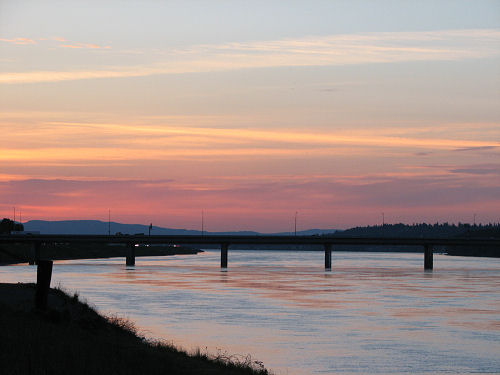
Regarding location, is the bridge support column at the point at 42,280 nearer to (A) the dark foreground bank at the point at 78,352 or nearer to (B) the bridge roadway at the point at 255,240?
(A) the dark foreground bank at the point at 78,352

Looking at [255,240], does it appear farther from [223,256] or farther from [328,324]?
[328,324]

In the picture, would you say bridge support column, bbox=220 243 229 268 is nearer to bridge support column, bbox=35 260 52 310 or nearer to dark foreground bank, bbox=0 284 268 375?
dark foreground bank, bbox=0 284 268 375

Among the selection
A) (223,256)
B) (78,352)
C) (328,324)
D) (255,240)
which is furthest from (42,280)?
(223,256)

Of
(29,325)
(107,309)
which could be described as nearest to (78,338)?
(29,325)

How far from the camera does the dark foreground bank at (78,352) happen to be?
2539 cm

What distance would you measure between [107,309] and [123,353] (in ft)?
119

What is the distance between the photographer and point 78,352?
28375mm

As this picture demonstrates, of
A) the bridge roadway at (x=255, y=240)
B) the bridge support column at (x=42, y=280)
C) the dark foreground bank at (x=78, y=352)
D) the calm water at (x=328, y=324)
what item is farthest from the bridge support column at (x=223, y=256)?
the bridge support column at (x=42, y=280)

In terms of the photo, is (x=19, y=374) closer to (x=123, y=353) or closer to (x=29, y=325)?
(x=123, y=353)

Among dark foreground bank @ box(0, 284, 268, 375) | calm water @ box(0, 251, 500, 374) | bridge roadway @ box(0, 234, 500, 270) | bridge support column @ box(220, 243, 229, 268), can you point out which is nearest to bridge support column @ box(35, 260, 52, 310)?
dark foreground bank @ box(0, 284, 268, 375)

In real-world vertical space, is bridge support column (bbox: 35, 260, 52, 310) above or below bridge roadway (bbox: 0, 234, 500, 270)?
below

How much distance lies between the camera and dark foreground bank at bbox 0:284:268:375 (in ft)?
83.3

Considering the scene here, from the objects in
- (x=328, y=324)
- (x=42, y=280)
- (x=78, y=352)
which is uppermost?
(x=42, y=280)

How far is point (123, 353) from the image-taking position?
101 feet
